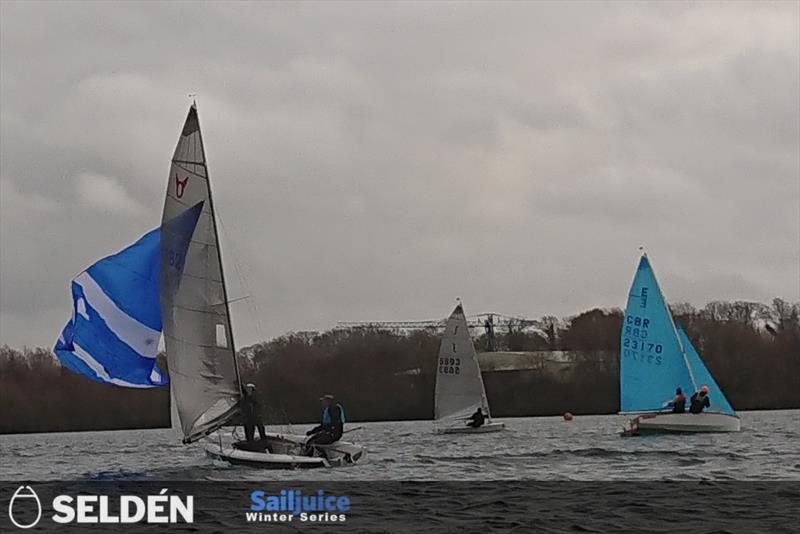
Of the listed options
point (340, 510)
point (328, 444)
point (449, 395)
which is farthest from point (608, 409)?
point (340, 510)

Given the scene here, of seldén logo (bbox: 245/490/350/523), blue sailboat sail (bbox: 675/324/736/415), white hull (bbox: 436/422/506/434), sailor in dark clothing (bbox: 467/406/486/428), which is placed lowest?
seldén logo (bbox: 245/490/350/523)

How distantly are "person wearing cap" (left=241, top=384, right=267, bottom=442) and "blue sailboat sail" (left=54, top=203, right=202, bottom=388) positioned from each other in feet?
7.62

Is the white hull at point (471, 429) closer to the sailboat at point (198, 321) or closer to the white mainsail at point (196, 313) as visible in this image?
the sailboat at point (198, 321)

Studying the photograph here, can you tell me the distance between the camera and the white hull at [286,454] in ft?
92.7

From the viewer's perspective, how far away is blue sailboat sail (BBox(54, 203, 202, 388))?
101 ft

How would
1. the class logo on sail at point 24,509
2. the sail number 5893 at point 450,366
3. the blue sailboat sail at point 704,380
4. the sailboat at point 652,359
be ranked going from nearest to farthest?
the class logo on sail at point 24,509 → the sailboat at point 652,359 → the blue sailboat sail at point 704,380 → the sail number 5893 at point 450,366

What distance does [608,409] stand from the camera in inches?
3802

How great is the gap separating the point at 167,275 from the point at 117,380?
297 cm

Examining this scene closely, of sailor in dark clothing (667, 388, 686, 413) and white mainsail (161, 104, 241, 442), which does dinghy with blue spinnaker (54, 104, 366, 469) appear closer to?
white mainsail (161, 104, 241, 442)

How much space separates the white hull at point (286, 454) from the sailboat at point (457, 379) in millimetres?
23278

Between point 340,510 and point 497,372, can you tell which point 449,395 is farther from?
point 497,372

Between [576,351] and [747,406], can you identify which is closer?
[747,406]

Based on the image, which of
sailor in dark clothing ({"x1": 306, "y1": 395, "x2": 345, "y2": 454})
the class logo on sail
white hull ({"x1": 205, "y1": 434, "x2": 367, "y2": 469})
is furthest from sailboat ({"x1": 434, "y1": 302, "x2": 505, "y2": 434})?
the class logo on sail

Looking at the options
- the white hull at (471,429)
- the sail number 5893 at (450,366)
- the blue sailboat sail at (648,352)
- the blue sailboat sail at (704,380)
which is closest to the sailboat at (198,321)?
the blue sailboat sail at (648,352)
